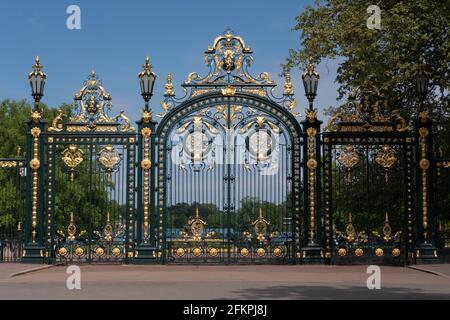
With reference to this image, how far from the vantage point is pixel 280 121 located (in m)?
21.9

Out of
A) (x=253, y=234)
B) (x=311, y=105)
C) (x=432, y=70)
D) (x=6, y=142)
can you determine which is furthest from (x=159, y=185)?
(x=6, y=142)

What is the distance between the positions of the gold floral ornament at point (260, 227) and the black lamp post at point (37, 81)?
6972 mm

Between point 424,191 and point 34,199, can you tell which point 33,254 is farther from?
point 424,191

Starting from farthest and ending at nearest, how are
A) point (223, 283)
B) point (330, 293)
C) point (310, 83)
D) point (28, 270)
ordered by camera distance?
point (310, 83) → point (28, 270) → point (223, 283) → point (330, 293)

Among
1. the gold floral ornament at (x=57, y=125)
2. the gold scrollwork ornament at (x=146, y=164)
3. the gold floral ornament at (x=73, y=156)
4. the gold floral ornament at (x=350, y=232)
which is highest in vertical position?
the gold floral ornament at (x=57, y=125)

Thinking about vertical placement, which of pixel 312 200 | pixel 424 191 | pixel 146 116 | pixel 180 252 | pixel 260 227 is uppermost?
pixel 146 116

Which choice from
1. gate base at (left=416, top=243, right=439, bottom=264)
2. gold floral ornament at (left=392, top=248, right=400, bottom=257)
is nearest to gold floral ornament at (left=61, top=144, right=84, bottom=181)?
gold floral ornament at (left=392, top=248, right=400, bottom=257)

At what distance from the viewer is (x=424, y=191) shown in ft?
71.2

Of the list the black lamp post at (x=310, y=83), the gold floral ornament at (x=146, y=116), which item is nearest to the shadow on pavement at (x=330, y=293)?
the black lamp post at (x=310, y=83)

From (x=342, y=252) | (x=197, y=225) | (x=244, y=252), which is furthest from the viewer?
(x=197, y=225)

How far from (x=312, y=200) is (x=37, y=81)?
8.36 metres

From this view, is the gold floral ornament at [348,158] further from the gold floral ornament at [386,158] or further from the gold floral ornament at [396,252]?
the gold floral ornament at [396,252]

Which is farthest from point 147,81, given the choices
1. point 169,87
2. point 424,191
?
point 424,191

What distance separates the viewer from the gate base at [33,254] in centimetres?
2169
